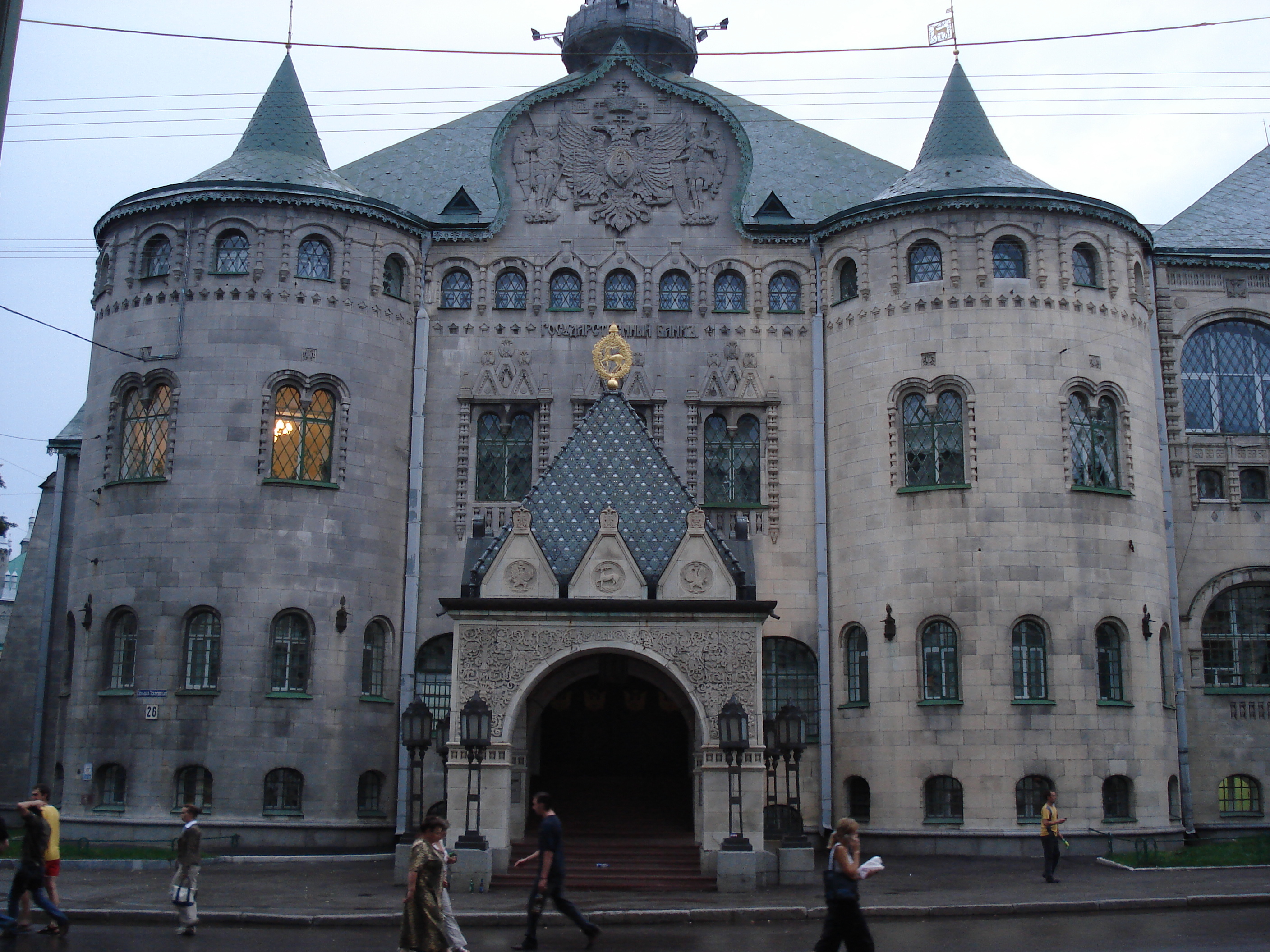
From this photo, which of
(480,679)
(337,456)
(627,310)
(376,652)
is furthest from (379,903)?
(627,310)

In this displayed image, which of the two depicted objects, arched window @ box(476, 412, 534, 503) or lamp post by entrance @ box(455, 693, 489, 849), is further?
arched window @ box(476, 412, 534, 503)

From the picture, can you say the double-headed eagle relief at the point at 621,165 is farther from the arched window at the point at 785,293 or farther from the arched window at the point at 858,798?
the arched window at the point at 858,798

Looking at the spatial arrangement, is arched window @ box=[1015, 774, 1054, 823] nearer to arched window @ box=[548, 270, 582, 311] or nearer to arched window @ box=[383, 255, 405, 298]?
arched window @ box=[548, 270, 582, 311]

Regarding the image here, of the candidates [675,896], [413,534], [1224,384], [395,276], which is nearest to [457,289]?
[395,276]

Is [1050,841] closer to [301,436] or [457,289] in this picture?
[301,436]

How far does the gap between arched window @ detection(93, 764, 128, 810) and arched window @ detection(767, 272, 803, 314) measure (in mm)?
18988

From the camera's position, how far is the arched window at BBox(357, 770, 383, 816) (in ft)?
101

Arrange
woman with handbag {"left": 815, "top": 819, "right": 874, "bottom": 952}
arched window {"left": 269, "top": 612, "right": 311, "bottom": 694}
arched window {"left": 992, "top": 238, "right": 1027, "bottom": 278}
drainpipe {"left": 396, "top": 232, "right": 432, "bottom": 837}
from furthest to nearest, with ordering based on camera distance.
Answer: arched window {"left": 992, "top": 238, "right": 1027, "bottom": 278}
drainpipe {"left": 396, "top": 232, "right": 432, "bottom": 837}
arched window {"left": 269, "top": 612, "right": 311, "bottom": 694}
woman with handbag {"left": 815, "top": 819, "right": 874, "bottom": 952}

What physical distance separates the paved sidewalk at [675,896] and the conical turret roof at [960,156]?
15945 mm

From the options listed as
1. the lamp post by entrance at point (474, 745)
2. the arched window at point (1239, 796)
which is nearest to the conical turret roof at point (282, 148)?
the lamp post by entrance at point (474, 745)

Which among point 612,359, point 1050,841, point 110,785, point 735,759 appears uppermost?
point 612,359

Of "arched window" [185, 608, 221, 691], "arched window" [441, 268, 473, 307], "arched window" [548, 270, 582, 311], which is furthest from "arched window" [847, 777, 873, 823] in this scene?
"arched window" [441, 268, 473, 307]

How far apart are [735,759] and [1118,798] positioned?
36.3ft

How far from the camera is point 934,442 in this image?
3147 centimetres
